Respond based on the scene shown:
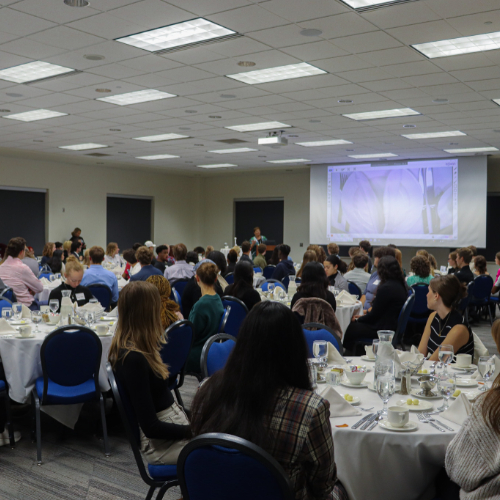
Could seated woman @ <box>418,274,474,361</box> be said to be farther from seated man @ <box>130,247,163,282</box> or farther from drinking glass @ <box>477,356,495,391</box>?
seated man @ <box>130,247,163,282</box>

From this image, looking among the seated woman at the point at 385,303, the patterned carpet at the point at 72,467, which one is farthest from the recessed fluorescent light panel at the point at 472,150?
the patterned carpet at the point at 72,467

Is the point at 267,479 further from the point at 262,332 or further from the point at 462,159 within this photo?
the point at 462,159

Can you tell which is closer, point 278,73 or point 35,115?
point 278,73

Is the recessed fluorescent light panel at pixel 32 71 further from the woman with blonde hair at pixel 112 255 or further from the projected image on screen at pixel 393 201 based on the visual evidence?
the projected image on screen at pixel 393 201

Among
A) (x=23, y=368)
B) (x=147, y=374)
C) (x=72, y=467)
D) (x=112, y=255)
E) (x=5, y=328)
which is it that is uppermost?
(x=112, y=255)

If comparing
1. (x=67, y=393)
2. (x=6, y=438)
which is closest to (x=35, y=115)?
(x=6, y=438)

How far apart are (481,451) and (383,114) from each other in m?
7.86

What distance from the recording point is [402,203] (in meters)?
14.6

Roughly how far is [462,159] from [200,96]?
331 inches

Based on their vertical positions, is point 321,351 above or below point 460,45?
below

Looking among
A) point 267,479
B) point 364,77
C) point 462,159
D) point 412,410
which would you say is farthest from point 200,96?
point 462,159

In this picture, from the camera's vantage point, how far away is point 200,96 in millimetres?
7781

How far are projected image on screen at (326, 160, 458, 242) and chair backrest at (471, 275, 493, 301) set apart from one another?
454 centimetres

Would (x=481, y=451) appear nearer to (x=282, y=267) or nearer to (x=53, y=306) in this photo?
(x=53, y=306)
